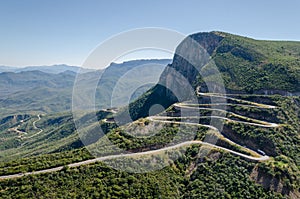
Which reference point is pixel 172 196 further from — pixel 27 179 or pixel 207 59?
pixel 207 59

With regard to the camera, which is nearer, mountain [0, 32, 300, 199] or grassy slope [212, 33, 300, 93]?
mountain [0, 32, 300, 199]

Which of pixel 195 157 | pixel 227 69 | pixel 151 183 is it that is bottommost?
pixel 151 183

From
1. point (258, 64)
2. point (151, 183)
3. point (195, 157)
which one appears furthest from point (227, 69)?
point (151, 183)

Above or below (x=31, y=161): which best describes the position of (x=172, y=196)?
below

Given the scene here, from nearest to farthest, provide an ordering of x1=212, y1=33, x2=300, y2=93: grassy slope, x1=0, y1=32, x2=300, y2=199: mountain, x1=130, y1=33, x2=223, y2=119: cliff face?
x1=0, y1=32, x2=300, y2=199: mountain
x1=212, y1=33, x2=300, y2=93: grassy slope
x1=130, y1=33, x2=223, y2=119: cliff face

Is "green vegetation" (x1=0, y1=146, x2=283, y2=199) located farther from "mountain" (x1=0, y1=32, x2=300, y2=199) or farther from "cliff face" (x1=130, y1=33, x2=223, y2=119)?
"cliff face" (x1=130, y1=33, x2=223, y2=119)

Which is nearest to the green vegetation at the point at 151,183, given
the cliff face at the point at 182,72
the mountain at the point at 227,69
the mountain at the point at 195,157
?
the mountain at the point at 195,157

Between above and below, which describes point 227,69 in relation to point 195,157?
above

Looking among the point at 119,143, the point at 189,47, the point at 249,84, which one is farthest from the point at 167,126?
the point at 189,47

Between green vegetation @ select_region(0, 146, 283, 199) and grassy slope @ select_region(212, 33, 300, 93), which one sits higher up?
grassy slope @ select_region(212, 33, 300, 93)

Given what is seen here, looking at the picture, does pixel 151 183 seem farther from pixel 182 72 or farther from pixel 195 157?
pixel 182 72

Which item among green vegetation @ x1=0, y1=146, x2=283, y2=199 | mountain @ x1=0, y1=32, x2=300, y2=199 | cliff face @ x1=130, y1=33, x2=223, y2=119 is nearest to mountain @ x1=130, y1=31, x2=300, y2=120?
cliff face @ x1=130, y1=33, x2=223, y2=119
